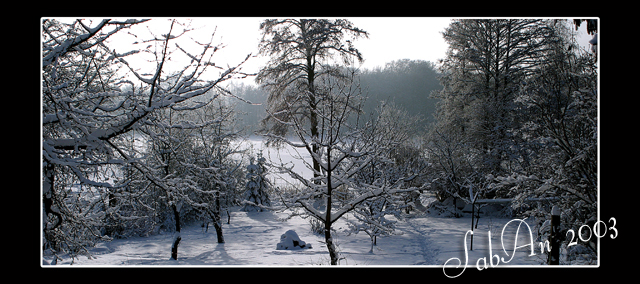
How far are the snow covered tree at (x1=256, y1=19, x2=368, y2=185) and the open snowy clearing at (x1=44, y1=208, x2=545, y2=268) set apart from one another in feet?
11.4

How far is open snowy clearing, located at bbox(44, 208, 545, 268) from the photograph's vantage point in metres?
7.76

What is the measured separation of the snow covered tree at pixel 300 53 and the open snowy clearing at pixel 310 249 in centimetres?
348

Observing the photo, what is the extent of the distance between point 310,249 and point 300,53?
8.69 m

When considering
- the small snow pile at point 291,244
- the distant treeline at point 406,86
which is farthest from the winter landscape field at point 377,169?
the distant treeline at point 406,86

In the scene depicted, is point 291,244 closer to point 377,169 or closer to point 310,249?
point 310,249

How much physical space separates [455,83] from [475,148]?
3.38 metres

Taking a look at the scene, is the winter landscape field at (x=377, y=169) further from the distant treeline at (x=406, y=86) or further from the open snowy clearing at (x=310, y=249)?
the distant treeline at (x=406, y=86)

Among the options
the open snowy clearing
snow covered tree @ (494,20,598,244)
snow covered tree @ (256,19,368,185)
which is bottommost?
the open snowy clearing

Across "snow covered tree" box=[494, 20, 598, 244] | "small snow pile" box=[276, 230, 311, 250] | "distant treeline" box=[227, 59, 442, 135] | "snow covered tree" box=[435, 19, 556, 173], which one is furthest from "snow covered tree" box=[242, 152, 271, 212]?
"distant treeline" box=[227, 59, 442, 135]

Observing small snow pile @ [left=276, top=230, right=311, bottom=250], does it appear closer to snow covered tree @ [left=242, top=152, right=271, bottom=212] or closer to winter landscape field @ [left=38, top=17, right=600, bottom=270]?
winter landscape field @ [left=38, top=17, right=600, bottom=270]

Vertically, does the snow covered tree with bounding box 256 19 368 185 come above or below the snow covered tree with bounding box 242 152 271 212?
above

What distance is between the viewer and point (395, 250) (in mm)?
9125
